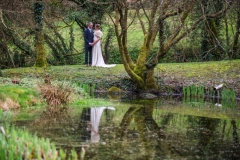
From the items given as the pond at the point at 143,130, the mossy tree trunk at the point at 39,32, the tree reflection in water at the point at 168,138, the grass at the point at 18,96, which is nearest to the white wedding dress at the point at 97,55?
the mossy tree trunk at the point at 39,32

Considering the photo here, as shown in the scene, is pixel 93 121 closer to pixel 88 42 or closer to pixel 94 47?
pixel 88 42

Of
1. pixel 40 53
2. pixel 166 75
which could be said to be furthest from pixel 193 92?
pixel 40 53

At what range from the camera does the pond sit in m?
8.31

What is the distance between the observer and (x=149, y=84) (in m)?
20.7

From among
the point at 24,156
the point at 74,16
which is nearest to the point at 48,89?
the point at 24,156

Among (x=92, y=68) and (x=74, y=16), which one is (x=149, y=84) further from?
(x=74, y=16)

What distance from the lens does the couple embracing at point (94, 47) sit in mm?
25281

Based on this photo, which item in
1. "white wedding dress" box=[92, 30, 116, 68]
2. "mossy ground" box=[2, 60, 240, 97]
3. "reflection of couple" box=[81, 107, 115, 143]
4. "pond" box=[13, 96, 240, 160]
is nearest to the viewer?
"pond" box=[13, 96, 240, 160]

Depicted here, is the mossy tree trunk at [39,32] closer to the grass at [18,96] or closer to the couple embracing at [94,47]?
the couple embracing at [94,47]

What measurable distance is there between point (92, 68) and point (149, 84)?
16.5ft

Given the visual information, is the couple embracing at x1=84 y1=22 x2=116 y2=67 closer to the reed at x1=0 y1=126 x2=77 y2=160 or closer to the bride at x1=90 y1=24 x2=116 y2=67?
the bride at x1=90 y1=24 x2=116 y2=67

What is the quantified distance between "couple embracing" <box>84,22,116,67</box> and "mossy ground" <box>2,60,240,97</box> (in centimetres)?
112

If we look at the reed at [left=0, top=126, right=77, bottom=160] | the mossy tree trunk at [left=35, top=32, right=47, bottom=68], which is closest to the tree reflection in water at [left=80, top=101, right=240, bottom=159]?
the reed at [left=0, top=126, right=77, bottom=160]

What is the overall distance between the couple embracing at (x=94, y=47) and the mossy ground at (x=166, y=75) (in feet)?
3.67
